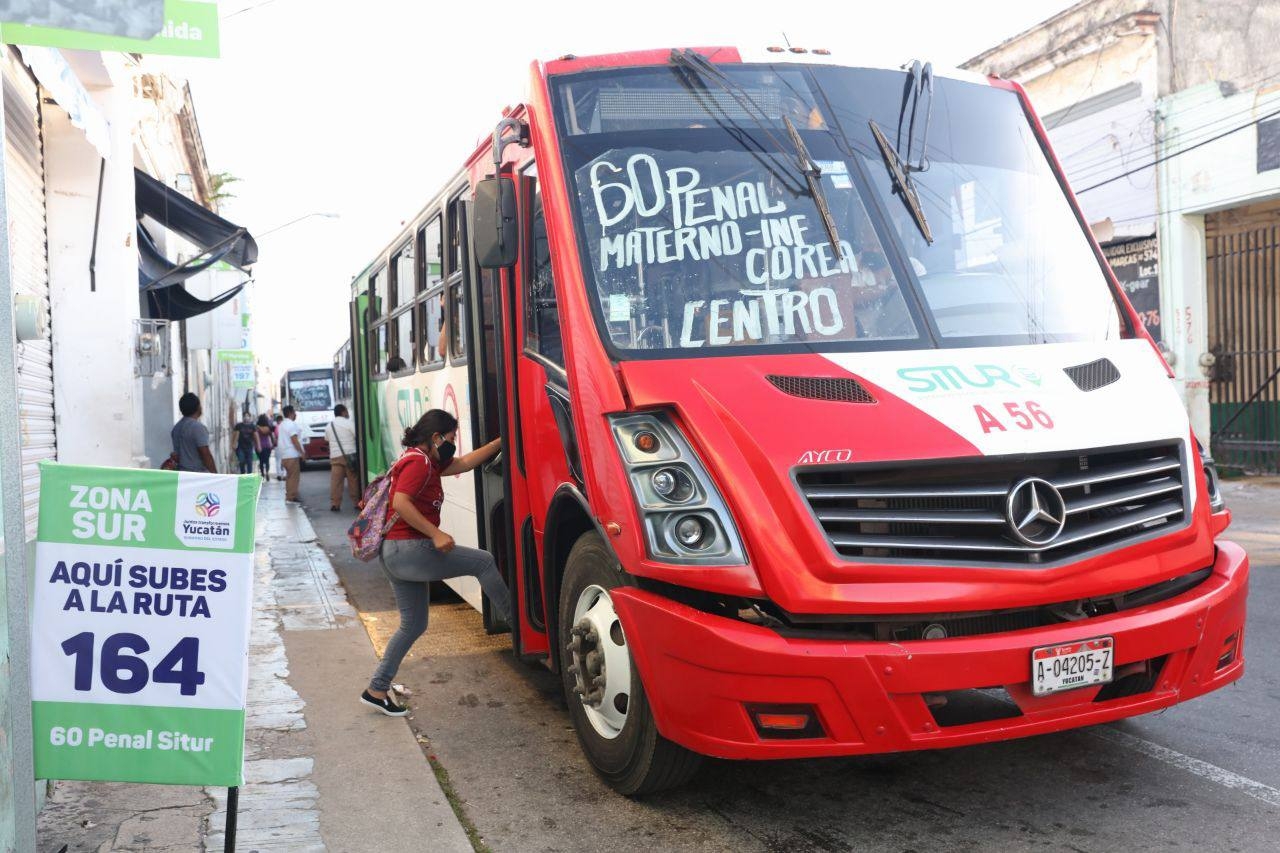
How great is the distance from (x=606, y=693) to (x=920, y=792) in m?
1.24

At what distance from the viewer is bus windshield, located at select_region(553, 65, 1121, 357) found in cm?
449

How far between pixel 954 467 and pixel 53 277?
10128 mm

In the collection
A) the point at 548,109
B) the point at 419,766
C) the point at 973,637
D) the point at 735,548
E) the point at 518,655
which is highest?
the point at 548,109

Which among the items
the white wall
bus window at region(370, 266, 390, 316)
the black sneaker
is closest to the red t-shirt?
the black sneaker

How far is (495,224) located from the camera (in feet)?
16.3

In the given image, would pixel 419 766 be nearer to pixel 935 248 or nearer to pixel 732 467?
pixel 732 467

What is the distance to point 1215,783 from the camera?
173 inches

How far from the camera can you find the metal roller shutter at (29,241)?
357 inches

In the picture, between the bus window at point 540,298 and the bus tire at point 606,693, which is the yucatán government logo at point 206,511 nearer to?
the bus tire at point 606,693

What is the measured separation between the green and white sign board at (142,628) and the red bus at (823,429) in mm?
1297

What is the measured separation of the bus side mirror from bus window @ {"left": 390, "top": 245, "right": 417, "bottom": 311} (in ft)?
12.6

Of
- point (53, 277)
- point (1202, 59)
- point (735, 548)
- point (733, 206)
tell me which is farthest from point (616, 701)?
point (1202, 59)

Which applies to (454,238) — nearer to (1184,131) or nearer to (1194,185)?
(1194,185)

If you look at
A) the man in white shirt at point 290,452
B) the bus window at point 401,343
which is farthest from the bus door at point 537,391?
the man in white shirt at point 290,452
